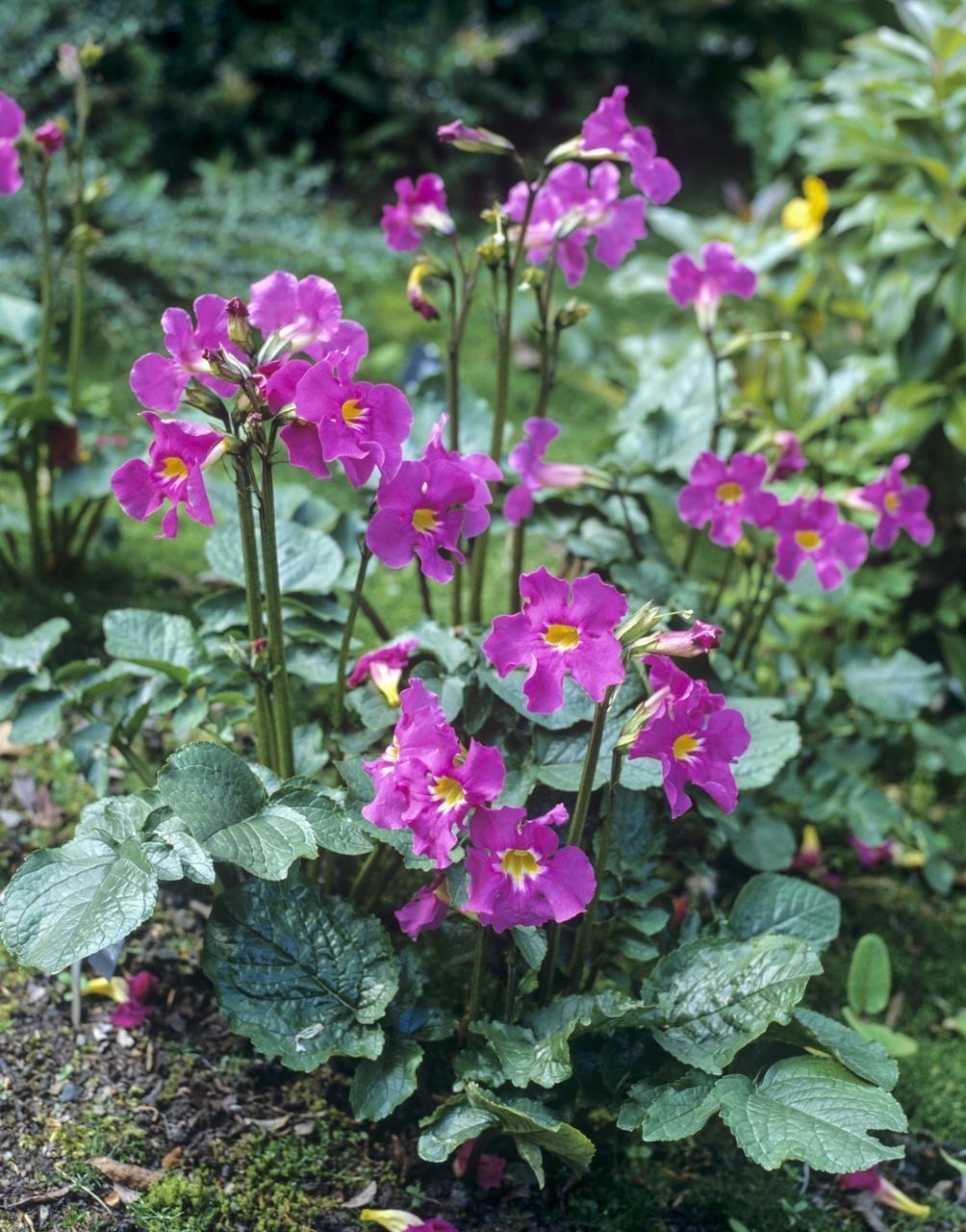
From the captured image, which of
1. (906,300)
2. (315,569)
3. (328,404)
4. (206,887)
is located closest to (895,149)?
(906,300)

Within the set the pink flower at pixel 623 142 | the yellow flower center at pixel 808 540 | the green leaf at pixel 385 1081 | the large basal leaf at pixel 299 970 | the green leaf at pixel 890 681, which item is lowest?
the green leaf at pixel 385 1081

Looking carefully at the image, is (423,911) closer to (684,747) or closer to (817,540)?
(684,747)

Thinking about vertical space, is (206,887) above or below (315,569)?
below

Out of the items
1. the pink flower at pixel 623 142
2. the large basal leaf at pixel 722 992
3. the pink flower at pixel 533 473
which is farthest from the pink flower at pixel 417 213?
the large basal leaf at pixel 722 992

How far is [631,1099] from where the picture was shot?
173cm

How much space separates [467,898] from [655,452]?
1.09m

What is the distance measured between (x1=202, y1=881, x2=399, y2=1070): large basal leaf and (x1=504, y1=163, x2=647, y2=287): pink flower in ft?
3.58

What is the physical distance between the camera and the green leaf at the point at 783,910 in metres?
1.96

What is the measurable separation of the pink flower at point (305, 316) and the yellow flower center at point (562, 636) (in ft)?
1.46

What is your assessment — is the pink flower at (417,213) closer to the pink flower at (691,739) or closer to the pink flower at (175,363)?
the pink flower at (175,363)

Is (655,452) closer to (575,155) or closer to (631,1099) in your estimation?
(575,155)

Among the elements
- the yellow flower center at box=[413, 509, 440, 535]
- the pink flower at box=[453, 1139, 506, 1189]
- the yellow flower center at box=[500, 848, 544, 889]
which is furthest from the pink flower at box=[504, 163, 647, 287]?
the pink flower at box=[453, 1139, 506, 1189]

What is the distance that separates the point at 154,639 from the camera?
6.83ft

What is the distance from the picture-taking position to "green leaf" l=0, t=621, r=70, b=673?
210 centimetres
